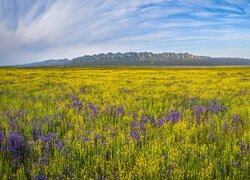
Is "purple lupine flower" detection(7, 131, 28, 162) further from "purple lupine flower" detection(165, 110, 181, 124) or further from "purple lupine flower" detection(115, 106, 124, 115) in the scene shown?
"purple lupine flower" detection(165, 110, 181, 124)

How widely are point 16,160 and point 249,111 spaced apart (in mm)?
7106

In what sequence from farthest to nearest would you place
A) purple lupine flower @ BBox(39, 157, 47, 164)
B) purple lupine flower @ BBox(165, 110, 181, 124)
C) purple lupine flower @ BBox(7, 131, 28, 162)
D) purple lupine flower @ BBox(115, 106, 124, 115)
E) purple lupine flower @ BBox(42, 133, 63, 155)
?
purple lupine flower @ BBox(115, 106, 124, 115), purple lupine flower @ BBox(165, 110, 181, 124), purple lupine flower @ BBox(42, 133, 63, 155), purple lupine flower @ BBox(7, 131, 28, 162), purple lupine flower @ BBox(39, 157, 47, 164)

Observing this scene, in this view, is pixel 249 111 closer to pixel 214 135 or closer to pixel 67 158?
pixel 214 135

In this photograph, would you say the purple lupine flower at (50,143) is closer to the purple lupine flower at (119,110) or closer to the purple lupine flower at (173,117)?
the purple lupine flower at (119,110)

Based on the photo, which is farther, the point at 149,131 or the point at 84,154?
the point at 149,131

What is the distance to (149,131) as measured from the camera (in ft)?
18.4

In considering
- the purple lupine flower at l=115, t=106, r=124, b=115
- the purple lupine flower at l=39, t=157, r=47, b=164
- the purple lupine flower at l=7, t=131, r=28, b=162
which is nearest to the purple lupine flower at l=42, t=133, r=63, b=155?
the purple lupine flower at l=39, t=157, r=47, b=164

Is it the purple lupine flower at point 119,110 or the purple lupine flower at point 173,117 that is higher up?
the purple lupine flower at point 119,110

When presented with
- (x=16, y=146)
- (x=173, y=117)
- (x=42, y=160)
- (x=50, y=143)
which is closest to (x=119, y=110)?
(x=173, y=117)

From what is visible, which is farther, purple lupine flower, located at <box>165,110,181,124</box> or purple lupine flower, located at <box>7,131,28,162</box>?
purple lupine flower, located at <box>165,110,181,124</box>

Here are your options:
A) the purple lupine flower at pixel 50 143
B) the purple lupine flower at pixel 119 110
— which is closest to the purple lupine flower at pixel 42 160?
the purple lupine flower at pixel 50 143

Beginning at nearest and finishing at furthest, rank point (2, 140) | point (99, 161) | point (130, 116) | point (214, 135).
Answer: point (99, 161), point (2, 140), point (214, 135), point (130, 116)

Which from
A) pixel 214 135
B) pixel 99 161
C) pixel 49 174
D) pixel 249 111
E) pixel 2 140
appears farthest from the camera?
pixel 249 111

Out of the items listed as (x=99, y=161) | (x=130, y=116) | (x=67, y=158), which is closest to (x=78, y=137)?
(x=67, y=158)
